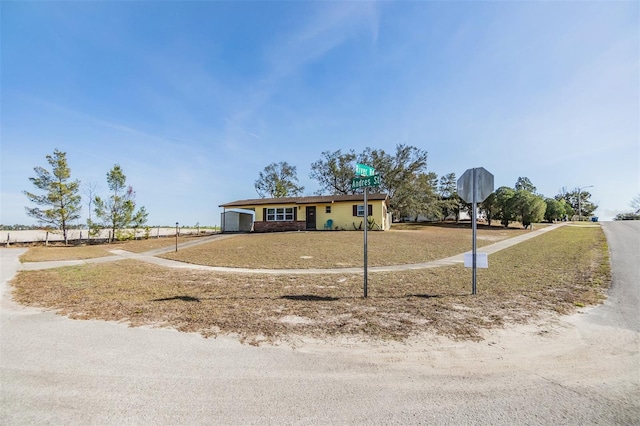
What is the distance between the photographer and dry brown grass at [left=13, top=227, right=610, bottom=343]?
4.36 metres

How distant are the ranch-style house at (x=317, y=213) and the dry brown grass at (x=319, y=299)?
17026 millimetres

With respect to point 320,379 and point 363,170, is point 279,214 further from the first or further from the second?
point 320,379

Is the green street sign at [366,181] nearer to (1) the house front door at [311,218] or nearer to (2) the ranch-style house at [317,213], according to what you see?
(2) the ranch-style house at [317,213]

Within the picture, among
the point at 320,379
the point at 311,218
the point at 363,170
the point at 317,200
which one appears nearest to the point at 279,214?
the point at 311,218

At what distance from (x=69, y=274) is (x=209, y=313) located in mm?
7466

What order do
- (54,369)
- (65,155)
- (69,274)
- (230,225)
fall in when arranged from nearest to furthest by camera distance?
1. (54,369)
2. (69,274)
3. (65,155)
4. (230,225)

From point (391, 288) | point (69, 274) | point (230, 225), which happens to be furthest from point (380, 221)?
point (69, 274)

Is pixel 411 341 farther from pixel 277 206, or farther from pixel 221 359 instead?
pixel 277 206

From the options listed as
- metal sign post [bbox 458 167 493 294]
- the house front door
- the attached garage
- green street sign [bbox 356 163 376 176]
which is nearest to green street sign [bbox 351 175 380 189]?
green street sign [bbox 356 163 376 176]

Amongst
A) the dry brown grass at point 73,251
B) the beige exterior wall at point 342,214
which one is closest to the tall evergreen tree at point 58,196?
the dry brown grass at point 73,251

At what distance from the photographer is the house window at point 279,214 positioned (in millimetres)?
29188

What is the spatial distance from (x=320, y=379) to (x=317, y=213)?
83.8 feet

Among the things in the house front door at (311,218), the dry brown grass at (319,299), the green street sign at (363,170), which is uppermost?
the green street sign at (363,170)

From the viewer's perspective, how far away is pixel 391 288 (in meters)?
6.80
